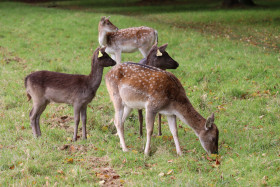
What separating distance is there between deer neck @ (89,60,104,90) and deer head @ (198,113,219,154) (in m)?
2.24

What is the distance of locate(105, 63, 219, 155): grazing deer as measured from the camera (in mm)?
5836

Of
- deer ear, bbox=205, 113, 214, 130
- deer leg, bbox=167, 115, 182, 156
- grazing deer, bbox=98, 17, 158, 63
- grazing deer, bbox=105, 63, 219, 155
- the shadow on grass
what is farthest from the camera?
the shadow on grass

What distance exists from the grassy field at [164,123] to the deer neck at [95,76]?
3.07 ft

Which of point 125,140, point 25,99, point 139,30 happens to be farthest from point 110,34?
point 125,140

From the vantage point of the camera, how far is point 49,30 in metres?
17.6

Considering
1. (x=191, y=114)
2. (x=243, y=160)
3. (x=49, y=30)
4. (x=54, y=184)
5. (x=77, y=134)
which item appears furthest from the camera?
(x=49, y=30)

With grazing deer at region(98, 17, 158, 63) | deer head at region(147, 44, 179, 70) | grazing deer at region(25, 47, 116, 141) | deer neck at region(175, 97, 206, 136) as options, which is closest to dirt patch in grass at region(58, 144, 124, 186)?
grazing deer at region(25, 47, 116, 141)

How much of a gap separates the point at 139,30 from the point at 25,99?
173 inches

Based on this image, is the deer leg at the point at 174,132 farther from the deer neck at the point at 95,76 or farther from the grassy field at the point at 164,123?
the deer neck at the point at 95,76

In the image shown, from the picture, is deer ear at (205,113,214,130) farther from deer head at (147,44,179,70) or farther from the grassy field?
deer head at (147,44,179,70)

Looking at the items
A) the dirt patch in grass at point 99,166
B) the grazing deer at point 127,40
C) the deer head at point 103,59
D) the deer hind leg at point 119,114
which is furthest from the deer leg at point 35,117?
the grazing deer at point 127,40

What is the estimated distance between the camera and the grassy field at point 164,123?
5.11m

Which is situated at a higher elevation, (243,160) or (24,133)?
(243,160)

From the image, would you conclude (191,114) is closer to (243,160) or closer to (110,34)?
(243,160)
